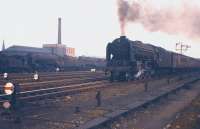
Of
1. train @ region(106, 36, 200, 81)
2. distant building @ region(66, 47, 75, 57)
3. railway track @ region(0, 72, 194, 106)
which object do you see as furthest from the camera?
distant building @ region(66, 47, 75, 57)

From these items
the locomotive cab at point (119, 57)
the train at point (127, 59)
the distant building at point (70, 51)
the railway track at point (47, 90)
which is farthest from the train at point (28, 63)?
the distant building at point (70, 51)

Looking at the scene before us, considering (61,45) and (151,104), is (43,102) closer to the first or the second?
(151,104)

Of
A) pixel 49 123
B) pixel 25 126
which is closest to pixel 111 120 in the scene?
pixel 49 123

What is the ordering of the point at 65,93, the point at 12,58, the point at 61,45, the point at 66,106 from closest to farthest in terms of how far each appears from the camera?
the point at 66,106 → the point at 65,93 → the point at 12,58 → the point at 61,45

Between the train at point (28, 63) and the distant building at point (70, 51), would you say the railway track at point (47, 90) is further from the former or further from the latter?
the distant building at point (70, 51)

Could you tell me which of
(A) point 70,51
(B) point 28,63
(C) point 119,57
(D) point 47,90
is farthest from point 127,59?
(A) point 70,51

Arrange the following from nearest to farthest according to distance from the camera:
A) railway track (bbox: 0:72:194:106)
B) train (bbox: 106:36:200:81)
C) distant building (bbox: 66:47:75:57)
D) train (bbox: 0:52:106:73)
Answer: railway track (bbox: 0:72:194:106) < train (bbox: 106:36:200:81) < train (bbox: 0:52:106:73) < distant building (bbox: 66:47:75:57)

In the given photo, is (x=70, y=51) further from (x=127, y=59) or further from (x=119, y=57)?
(x=127, y=59)

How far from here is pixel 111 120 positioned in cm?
1077

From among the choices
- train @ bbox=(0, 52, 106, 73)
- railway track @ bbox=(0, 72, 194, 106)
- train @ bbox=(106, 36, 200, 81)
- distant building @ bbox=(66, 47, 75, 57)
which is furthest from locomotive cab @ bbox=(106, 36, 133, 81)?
distant building @ bbox=(66, 47, 75, 57)

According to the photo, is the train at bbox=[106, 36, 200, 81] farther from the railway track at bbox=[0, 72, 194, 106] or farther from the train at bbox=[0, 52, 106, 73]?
the railway track at bbox=[0, 72, 194, 106]

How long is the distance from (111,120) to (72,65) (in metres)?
49.4

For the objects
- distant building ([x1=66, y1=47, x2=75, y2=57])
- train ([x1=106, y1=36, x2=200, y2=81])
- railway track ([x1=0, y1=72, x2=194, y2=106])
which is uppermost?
distant building ([x1=66, y1=47, x2=75, y2=57])

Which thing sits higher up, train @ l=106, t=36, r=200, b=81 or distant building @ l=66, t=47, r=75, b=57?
distant building @ l=66, t=47, r=75, b=57
